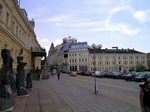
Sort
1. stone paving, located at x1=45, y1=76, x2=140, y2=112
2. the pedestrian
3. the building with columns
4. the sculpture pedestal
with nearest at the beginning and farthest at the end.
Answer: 1. the pedestrian
2. the sculpture pedestal
3. stone paving, located at x1=45, y1=76, x2=140, y2=112
4. the building with columns

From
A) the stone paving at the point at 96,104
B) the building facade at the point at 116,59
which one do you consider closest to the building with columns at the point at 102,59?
the building facade at the point at 116,59

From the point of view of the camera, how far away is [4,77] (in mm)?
11414

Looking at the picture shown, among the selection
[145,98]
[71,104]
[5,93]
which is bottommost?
[71,104]

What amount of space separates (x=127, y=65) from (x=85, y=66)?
74.7 feet

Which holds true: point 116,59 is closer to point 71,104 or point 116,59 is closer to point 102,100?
point 102,100

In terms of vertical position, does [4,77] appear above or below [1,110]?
above

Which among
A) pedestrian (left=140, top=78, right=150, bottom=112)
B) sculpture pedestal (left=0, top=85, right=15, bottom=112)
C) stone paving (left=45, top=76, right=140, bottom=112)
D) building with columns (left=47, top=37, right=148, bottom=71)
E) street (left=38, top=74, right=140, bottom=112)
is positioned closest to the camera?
pedestrian (left=140, top=78, right=150, bottom=112)

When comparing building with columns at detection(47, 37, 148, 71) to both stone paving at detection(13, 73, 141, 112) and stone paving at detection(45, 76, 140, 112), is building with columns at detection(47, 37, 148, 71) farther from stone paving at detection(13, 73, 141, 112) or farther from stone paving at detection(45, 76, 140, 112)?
stone paving at detection(13, 73, 141, 112)

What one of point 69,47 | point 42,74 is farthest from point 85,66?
point 42,74

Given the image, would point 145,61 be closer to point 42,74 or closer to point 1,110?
point 42,74

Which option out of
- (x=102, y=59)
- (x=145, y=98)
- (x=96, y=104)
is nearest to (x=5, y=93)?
(x=96, y=104)

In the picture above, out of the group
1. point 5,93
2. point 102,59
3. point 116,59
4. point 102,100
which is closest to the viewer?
point 5,93

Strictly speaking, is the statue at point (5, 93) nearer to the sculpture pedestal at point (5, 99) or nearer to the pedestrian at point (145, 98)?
the sculpture pedestal at point (5, 99)

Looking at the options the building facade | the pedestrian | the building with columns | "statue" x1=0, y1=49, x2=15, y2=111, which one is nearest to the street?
"statue" x1=0, y1=49, x2=15, y2=111
